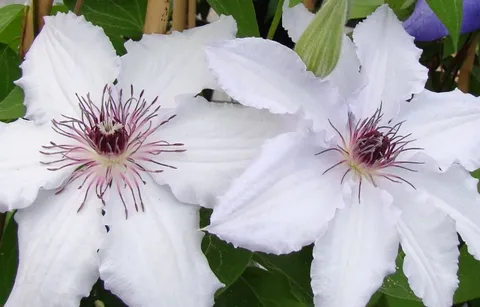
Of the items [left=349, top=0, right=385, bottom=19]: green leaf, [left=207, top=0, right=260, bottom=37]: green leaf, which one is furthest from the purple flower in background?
[left=207, top=0, right=260, bottom=37]: green leaf

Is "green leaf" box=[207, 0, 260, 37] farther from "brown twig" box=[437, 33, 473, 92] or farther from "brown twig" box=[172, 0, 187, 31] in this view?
"brown twig" box=[437, 33, 473, 92]

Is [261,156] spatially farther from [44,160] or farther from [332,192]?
[44,160]

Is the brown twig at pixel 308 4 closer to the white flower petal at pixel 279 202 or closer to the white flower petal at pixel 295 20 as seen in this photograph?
the white flower petal at pixel 295 20

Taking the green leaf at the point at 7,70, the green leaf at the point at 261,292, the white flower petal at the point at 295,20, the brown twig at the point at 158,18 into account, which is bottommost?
the green leaf at the point at 261,292

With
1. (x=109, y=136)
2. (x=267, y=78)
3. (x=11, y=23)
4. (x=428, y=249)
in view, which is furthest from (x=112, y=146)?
(x=11, y=23)

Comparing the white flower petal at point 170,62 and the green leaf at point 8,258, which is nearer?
the white flower petal at point 170,62

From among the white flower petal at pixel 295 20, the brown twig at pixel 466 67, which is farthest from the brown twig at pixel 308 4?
the brown twig at pixel 466 67

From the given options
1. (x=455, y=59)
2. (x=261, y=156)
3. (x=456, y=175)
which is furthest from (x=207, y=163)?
(x=455, y=59)
